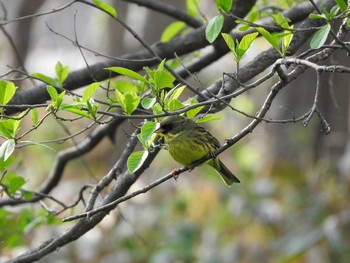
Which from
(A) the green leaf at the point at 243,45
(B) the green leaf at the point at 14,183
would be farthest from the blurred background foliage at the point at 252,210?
(A) the green leaf at the point at 243,45

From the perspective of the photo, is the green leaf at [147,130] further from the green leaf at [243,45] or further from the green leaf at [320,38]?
the green leaf at [320,38]

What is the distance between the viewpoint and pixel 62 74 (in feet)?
10.1

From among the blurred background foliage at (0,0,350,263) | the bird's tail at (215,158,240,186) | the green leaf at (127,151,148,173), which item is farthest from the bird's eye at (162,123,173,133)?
the blurred background foliage at (0,0,350,263)

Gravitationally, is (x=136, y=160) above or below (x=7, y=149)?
below

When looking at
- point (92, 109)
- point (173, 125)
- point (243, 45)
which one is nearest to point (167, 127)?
point (173, 125)

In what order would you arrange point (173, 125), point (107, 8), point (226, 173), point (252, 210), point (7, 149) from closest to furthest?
1. point (7, 149)
2. point (107, 8)
3. point (173, 125)
4. point (226, 173)
5. point (252, 210)

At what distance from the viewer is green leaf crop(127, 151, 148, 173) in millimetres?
2509

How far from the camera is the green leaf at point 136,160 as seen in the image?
2509mm

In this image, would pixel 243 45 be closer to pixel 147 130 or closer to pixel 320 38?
pixel 320 38

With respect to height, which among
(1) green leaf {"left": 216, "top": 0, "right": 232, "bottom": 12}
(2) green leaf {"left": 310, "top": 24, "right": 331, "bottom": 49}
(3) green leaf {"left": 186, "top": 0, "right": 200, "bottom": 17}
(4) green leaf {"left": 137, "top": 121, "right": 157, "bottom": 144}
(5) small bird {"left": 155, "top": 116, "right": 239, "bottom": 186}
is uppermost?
(1) green leaf {"left": 216, "top": 0, "right": 232, "bottom": 12}

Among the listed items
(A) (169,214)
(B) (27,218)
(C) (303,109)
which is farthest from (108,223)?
(B) (27,218)

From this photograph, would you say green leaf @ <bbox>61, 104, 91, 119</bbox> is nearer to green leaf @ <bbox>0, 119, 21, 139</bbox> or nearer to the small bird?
green leaf @ <bbox>0, 119, 21, 139</bbox>

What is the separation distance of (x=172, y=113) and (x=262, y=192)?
15.6 feet

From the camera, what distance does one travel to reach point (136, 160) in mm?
2539
